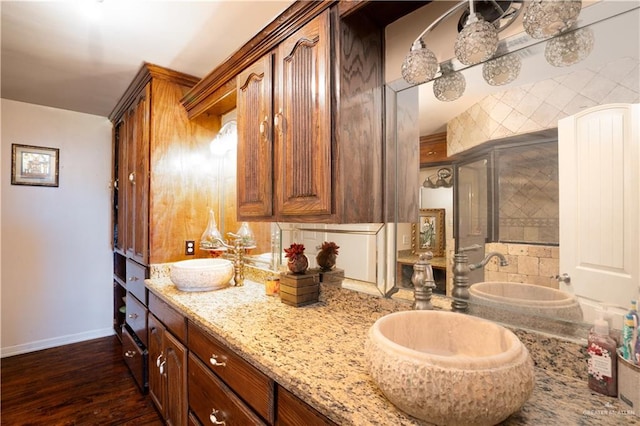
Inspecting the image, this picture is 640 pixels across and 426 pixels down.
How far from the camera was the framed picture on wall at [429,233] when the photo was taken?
111 cm

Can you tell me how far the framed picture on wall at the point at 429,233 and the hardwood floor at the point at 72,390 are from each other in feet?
6.62

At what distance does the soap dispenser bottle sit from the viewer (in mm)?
684

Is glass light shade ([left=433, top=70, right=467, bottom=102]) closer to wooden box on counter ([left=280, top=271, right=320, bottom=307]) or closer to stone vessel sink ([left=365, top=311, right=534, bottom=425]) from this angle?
stone vessel sink ([left=365, top=311, right=534, bottom=425])

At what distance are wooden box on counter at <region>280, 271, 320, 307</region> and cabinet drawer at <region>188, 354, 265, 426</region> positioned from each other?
0.42 m

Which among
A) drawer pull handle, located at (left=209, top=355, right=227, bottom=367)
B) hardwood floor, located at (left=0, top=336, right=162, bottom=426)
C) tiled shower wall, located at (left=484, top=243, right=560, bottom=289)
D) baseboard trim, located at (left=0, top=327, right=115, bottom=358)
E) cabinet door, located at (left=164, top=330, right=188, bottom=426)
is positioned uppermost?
tiled shower wall, located at (left=484, top=243, right=560, bottom=289)

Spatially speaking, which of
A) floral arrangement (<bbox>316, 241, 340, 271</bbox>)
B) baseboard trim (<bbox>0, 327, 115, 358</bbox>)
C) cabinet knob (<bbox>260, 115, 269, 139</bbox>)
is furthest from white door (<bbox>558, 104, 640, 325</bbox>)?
baseboard trim (<bbox>0, 327, 115, 358</bbox>)

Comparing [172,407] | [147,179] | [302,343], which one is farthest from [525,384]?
[147,179]

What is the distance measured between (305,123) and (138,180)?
71.0 inches

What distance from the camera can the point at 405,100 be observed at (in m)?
1.22

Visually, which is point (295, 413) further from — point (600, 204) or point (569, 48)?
point (569, 48)

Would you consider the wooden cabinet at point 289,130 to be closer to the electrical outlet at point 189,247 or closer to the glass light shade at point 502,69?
the glass light shade at point 502,69

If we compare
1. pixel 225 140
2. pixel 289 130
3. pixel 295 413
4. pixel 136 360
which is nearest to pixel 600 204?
pixel 295 413

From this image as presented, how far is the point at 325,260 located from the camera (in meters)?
1.52

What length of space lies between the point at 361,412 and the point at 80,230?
143 inches
